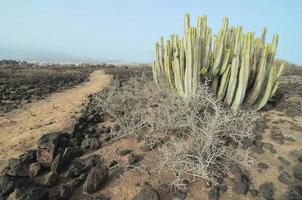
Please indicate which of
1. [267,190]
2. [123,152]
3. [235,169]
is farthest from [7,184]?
[267,190]

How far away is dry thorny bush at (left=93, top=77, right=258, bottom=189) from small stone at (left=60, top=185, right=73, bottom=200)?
117 cm

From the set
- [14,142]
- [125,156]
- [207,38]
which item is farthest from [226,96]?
[14,142]

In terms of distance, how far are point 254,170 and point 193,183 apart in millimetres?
998

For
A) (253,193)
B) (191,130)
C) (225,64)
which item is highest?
(225,64)

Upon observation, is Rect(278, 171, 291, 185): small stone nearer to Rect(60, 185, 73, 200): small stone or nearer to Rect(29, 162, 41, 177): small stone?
Rect(60, 185, 73, 200): small stone

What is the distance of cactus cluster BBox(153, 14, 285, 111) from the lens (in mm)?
6086

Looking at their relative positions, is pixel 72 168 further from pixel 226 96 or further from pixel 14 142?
pixel 226 96

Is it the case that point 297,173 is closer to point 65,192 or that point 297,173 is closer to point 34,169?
point 65,192

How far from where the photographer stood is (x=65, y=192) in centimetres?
345

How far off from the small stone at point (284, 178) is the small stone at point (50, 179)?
300cm

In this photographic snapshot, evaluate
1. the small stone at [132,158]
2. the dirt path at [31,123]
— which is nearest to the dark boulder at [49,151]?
the dirt path at [31,123]

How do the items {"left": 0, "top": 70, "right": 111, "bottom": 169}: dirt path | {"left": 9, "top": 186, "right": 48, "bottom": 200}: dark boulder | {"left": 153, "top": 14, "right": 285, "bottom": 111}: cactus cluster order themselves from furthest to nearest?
{"left": 153, "top": 14, "right": 285, "bottom": 111}: cactus cluster < {"left": 0, "top": 70, "right": 111, "bottom": 169}: dirt path < {"left": 9, "top": 186, "right": 48, "bottom": 200}: dark boulder

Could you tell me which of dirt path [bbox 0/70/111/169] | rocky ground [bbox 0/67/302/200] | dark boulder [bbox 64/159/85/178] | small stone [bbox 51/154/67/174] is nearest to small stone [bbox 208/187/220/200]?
rocky ground [bbox 0/67/302/200]

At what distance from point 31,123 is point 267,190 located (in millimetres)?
5542
